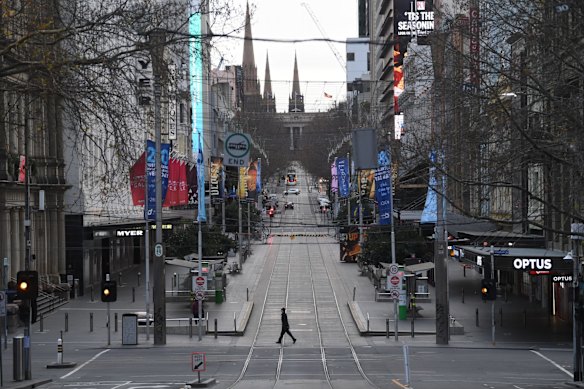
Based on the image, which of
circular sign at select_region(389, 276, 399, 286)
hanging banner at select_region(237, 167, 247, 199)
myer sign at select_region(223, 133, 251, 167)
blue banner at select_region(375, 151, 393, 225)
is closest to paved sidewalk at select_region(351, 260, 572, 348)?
circular sign at select_region(389, 276, 399, 286)

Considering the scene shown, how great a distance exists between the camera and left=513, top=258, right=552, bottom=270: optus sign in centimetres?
4134

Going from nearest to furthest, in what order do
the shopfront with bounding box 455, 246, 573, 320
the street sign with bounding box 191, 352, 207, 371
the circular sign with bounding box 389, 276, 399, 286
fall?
the street sign with bounding box 191, 352, 207, 371
the shopfront with bounding box 455, 246, 573, 320
the circular sign with bounding box 389, 276, 399, 286

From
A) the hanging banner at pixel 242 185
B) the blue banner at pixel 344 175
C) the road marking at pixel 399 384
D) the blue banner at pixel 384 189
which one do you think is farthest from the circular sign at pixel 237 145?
the blue banner at pixel 344 175

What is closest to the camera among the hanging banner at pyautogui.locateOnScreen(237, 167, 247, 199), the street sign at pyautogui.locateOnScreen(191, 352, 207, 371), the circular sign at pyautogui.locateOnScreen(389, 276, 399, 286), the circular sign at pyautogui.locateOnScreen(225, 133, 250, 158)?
the street sign at pyautogui.locateOnScreen(191, 352, 207, 371)

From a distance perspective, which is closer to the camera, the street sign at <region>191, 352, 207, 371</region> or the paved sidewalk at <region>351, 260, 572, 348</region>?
the street sign at <region>191, 352, 207, 371</region>

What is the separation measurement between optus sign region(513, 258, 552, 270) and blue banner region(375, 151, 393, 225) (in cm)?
873

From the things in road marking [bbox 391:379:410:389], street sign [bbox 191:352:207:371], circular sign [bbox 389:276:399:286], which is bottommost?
road marking [bbox 391:379:410:389]

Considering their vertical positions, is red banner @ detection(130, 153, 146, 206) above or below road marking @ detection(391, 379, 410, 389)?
above

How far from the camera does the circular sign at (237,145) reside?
104 ft

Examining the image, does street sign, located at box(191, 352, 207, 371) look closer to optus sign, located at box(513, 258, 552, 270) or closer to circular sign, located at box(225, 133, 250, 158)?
circular sign, located at box(225, 133, 250, 158)

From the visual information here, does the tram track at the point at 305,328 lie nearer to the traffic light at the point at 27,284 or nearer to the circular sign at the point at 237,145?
the traffic light at the point at 27,284

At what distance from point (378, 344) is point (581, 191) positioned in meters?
22.0

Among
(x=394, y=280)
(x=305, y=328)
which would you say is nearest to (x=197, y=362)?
(x=394, y=280)

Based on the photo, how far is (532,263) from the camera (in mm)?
41500
